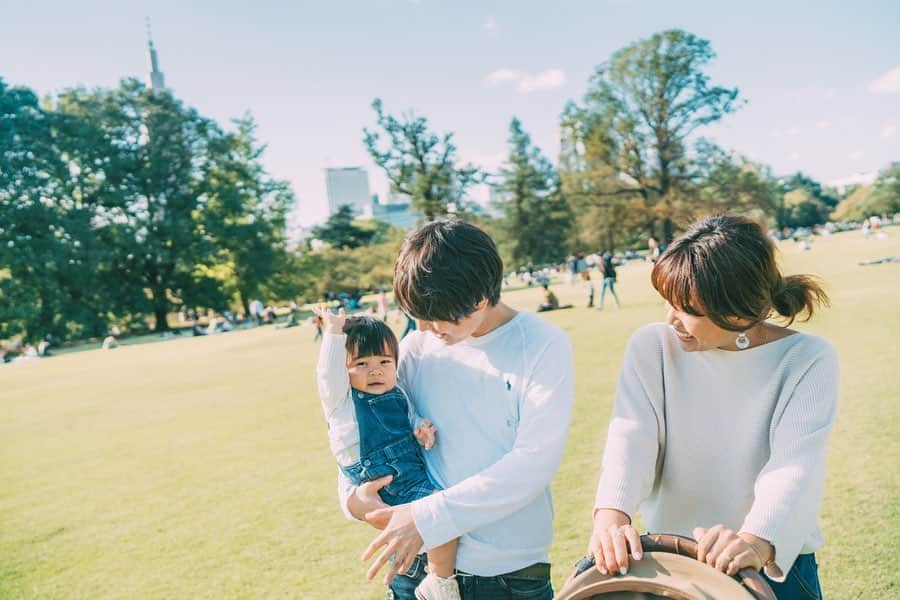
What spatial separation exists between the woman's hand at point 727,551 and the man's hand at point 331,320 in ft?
3.87

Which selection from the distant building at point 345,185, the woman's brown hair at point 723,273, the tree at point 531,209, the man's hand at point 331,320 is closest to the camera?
the woman's brown hair at point 723,273

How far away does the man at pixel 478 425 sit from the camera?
1.64 meters

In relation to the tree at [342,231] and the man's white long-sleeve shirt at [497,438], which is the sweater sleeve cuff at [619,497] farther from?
the tree at [342,231]

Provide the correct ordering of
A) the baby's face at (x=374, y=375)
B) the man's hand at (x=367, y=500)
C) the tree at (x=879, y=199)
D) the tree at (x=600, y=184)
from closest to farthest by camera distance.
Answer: the man's hand at (x=367, y=500)
the baby's face at (x=374, y=375)
the tree at (x=600, y=184)
the tree at (x=879, y=199)

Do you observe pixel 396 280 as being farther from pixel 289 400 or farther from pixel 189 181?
pixel 189 181

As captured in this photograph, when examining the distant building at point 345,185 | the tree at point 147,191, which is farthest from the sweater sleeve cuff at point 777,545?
the distant building at point 345,185

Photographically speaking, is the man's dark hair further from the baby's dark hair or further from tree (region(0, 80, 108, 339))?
tree (region(0, 80, 108, 339))

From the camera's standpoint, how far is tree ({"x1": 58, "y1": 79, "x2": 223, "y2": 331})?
42.5 m

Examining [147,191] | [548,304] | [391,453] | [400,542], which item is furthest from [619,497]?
[147,191]

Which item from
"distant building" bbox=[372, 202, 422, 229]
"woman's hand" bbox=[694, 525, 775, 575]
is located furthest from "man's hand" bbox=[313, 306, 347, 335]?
"distant building" bbox=[372, 202, 422, 229]

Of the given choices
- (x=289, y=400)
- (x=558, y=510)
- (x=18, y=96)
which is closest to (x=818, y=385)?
(x=558, y=510)

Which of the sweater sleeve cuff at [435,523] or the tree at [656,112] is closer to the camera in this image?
the sweater sleeve cuff at [435,523]

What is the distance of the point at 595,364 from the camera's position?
32.0 ft

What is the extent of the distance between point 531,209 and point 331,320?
6364cm
